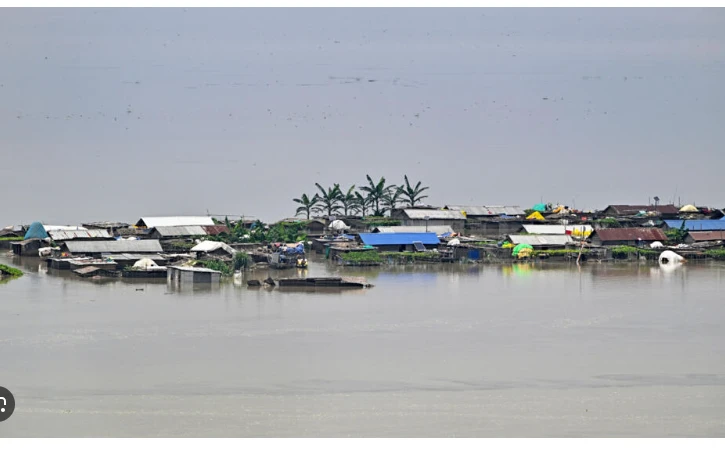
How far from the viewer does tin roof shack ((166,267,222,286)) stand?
1330cm

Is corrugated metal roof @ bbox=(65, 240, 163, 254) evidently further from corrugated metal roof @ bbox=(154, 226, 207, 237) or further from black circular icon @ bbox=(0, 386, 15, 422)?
black circular icon @ bbox=(0, 386, 15, 422)

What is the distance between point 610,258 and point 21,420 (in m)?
11.4

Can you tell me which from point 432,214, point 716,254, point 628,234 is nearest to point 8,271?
point 432,214

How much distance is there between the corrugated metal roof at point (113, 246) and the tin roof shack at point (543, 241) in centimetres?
553

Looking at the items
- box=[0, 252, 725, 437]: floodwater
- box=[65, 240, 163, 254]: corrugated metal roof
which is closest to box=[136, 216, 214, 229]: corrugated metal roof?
box=[65, 240, 163, 254]: corrugated metal roof

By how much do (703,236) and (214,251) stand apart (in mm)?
8172

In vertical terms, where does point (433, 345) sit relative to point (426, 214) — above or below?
below

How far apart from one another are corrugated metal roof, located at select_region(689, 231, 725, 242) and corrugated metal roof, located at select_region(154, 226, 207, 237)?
8.22m

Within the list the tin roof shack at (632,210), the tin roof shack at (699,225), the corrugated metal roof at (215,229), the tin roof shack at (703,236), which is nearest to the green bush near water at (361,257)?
the corrugated metal roof at (215,229)

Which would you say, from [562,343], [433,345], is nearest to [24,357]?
[433,345]

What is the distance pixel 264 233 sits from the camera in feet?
59.6

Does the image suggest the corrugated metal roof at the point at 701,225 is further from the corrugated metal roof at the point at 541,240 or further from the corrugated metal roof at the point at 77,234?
the corrugated metal roof at the point at 77,234

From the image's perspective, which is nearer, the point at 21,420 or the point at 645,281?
the point at 21,420

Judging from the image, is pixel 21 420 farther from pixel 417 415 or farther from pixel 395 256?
pixel 395 256
